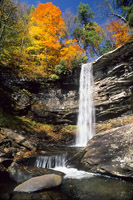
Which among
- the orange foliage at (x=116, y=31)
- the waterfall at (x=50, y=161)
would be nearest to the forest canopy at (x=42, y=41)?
the orange foliage at (x=116, y=31)

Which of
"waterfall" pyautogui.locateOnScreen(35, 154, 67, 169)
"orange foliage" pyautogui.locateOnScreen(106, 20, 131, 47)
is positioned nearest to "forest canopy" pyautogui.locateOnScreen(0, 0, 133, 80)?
"orange foliage" pyautogui.locateOnScreen(106, 20, 131, 47)

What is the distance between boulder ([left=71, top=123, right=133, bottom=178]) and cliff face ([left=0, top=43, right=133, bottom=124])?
6.84 metres

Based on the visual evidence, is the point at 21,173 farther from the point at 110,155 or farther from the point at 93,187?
the point at 110,155

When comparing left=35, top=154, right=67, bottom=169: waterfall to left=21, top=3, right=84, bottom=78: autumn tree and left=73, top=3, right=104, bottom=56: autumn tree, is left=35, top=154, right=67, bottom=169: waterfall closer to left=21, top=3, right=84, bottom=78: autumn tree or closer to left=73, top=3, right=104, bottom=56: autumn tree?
left=21, top=3, right=84, bottom=78: autumn tree

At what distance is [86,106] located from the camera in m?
14.2

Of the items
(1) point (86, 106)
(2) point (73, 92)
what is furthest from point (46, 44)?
(1) point (86, 106)

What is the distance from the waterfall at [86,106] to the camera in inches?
530

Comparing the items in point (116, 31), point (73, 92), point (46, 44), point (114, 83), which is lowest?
point (73, 92)

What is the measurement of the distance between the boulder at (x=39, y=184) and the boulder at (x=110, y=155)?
1.92 meters

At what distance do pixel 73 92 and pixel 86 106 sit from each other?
244 centimetres

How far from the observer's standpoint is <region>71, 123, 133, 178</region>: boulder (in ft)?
15.4

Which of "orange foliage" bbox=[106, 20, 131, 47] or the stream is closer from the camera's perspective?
the stream

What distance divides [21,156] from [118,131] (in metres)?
5.27

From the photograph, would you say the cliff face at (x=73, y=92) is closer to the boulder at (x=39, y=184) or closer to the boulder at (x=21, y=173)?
the boulder at (x=21, y=173)
